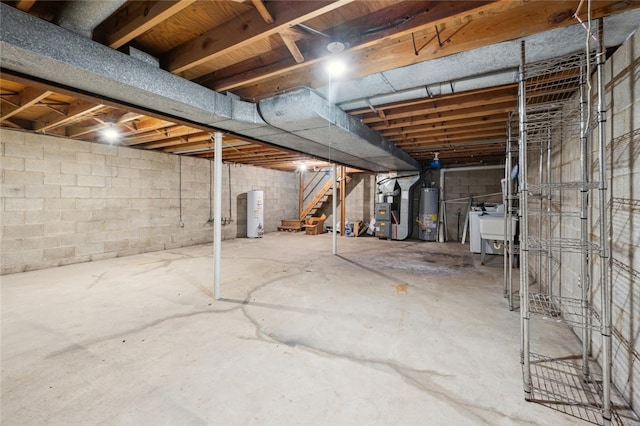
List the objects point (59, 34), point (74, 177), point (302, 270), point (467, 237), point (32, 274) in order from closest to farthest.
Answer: point (59, 34) → point (32, 274) → point (302, 270) → point (74, 177) → point (467, 237)

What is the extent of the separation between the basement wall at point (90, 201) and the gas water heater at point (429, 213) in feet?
17.6

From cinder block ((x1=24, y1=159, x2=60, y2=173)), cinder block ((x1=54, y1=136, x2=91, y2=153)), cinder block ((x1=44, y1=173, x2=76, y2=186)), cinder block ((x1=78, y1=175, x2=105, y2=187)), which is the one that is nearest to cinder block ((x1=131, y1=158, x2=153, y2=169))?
cinder block ((x1=78, y1=175, x2=105, y2=187))

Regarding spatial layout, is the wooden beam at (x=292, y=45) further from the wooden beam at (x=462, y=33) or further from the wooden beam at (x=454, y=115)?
the wooden beam at (x=454, y=115)

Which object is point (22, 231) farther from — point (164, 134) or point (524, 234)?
point (524, 234)

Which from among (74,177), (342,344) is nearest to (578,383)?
(342,344)

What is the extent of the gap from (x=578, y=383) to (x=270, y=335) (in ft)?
6.68

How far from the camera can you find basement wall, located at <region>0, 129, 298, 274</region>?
3.95 meters

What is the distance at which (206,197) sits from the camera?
6.69 m

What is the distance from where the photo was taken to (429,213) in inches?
288

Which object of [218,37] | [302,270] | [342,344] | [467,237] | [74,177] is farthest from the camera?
[467,237]

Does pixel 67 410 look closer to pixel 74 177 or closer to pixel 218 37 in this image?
pixel 218 37

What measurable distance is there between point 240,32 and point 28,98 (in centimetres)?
269

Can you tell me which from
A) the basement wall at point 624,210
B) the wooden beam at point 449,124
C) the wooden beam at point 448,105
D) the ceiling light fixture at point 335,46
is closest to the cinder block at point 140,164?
the wooden beam at point 448,105

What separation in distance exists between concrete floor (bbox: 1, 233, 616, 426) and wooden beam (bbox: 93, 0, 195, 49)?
2.11 meters
